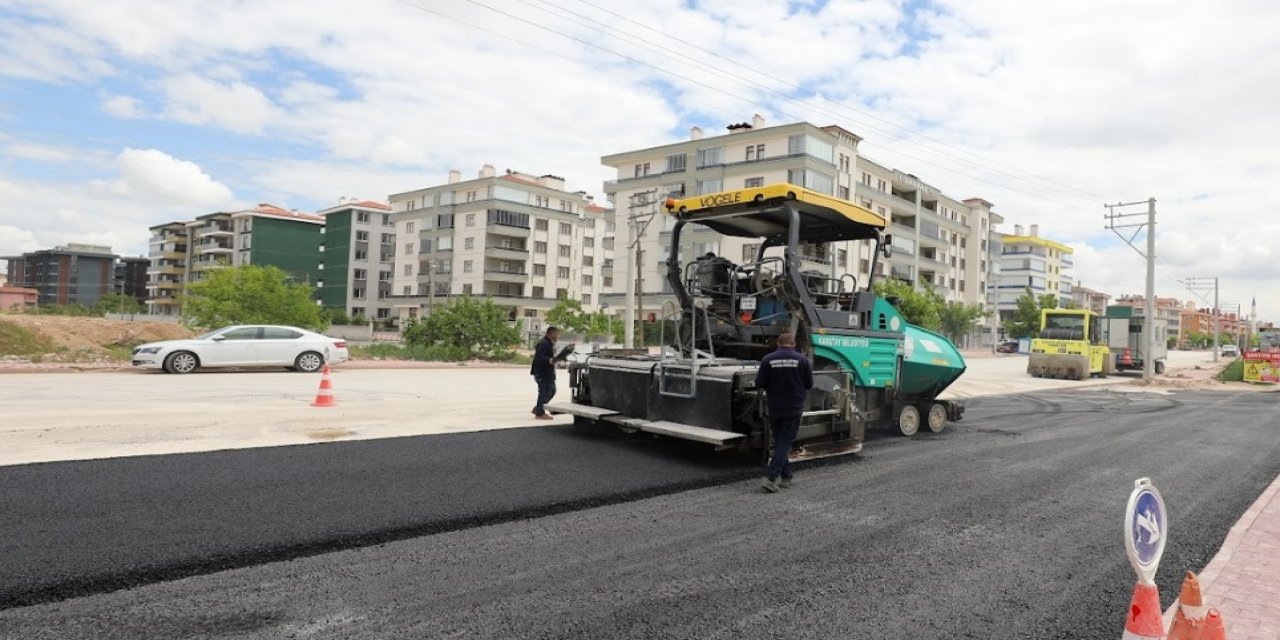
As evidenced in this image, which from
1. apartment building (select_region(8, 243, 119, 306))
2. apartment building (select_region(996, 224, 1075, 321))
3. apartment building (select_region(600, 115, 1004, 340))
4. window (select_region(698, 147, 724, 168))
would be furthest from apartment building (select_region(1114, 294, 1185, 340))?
apartment building (select_region(8, 243, 119, 306))

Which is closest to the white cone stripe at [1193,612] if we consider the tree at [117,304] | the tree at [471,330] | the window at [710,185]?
the tree at [471,330]

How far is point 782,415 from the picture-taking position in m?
6.64

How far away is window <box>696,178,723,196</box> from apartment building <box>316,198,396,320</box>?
40.4m

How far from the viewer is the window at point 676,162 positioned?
5397 cm

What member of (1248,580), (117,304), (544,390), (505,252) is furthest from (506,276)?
(1248,580)

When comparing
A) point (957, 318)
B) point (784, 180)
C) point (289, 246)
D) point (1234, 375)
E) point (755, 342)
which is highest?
point (784, 180)

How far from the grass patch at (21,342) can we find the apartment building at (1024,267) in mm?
102036

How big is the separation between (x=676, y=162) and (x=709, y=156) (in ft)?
9.56

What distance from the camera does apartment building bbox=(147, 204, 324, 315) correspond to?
274 feet

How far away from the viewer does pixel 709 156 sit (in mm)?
52656

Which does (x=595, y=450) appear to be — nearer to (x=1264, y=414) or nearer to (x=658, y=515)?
(x=658, y=515)

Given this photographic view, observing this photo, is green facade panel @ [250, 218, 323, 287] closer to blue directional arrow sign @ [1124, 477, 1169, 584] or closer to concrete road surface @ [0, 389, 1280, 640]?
concrete road surface @ [0, 389, 1280, 640]

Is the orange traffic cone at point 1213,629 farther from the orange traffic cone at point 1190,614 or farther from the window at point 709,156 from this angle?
the window at point 709,156

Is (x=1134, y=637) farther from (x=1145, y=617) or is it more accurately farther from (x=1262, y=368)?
(x=1262, y=368)
